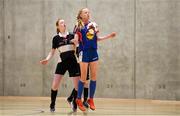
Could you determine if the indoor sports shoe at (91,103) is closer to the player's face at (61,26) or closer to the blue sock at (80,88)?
the blue sock at (80,88)

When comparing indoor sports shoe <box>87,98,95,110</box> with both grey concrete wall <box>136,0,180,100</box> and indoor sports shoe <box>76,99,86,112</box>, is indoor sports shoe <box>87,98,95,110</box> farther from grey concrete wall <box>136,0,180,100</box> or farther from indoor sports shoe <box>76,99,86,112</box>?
grey concrete wall <box>136,0,180,100</box>

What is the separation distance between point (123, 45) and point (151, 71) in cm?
110

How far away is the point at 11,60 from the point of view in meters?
13.3

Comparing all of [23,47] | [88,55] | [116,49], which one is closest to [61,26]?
[88,55]

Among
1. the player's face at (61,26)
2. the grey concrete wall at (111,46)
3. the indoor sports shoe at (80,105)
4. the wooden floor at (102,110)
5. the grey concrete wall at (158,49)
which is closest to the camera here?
the wooden floor at (102,110)

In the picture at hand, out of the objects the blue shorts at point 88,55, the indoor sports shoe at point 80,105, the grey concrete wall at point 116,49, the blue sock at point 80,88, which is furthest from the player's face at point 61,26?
the grey concrete wall at point 116,49

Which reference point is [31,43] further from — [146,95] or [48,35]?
[146,95]

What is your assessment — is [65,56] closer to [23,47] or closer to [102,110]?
[102,110]

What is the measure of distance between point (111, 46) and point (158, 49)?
138 centimetres

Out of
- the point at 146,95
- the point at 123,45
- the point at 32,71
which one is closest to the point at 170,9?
the point at 123,45

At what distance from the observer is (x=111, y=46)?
12.4 meters

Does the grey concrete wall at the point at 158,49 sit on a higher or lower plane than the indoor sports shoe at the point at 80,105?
higher

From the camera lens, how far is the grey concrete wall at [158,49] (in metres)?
11.8

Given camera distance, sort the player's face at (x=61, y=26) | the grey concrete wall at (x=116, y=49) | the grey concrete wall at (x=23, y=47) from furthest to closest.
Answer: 1. the grey concrete wall at (x=23, y=47)
2. the grey concrete wall at (x=116, y=49)
3. the player's face at (x=61, y=26)
